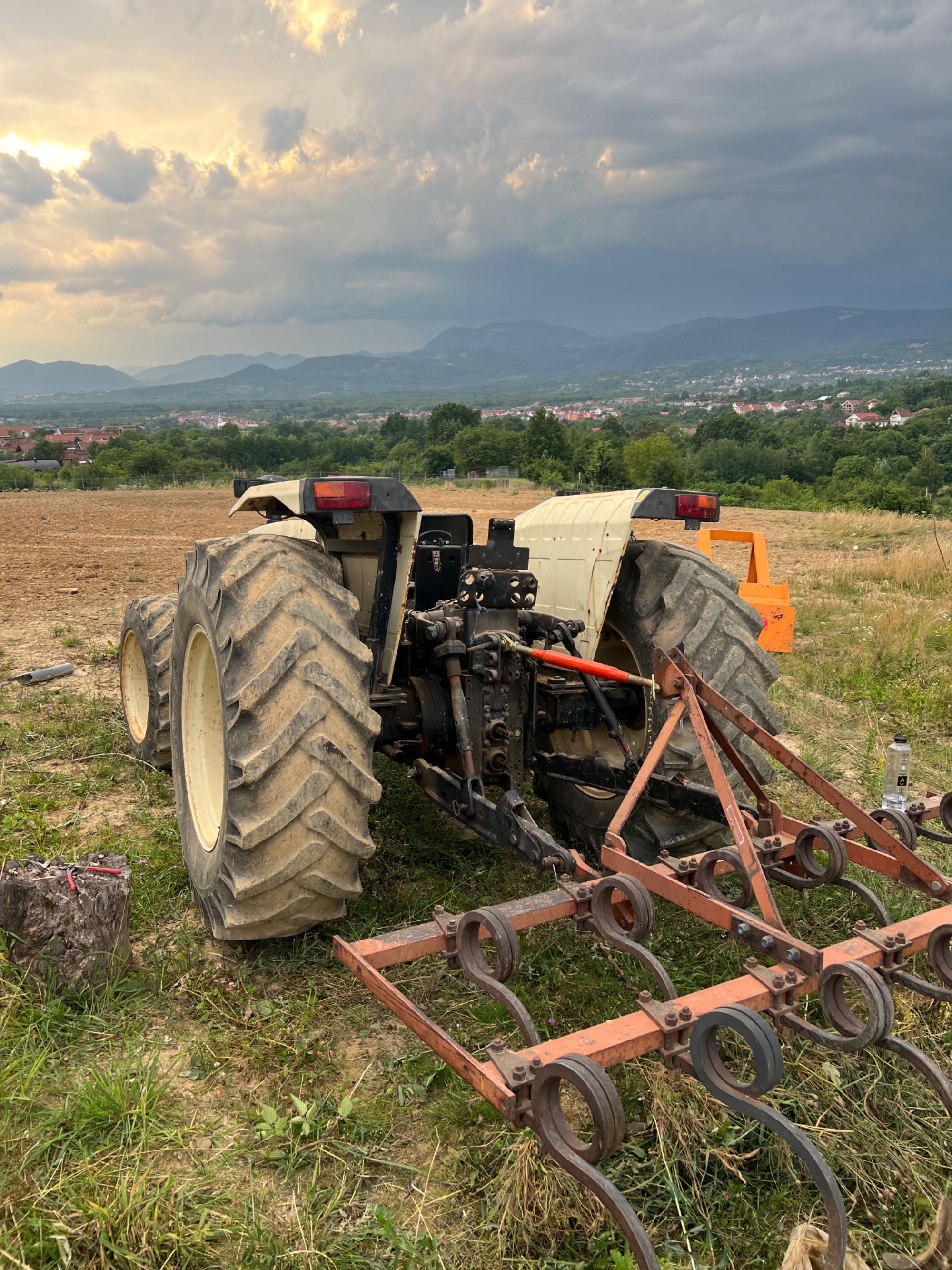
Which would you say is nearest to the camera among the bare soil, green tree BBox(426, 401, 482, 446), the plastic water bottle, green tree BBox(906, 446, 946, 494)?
the plastic water bottle

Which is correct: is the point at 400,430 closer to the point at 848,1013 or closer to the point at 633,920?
the point at 633,920

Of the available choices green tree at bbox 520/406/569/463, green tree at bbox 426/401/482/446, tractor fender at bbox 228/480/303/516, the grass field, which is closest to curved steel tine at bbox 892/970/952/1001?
the grass field

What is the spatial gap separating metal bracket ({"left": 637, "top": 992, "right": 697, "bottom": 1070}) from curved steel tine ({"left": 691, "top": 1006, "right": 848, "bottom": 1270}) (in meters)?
0.04

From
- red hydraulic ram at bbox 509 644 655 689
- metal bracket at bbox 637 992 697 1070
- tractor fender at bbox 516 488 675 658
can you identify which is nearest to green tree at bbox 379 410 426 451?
tractor fender at bbox 516 488 675 658

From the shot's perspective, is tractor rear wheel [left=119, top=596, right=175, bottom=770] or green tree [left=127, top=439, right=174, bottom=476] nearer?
tractor rear wheel [left=119, top=596, right=175, bottom=770]

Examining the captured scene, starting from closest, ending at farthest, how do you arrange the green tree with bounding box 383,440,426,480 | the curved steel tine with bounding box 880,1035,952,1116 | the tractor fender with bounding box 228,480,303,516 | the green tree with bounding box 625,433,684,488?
the curved steel tine with bounding box 880,1035,952,1116, the tractor fender with bounding box 228,480,303,516, the green tree with bounding box 383,440,426,480, the green tree with bounding box 625,433,684,488

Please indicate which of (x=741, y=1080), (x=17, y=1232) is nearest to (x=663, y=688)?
(x=741, y=1080)

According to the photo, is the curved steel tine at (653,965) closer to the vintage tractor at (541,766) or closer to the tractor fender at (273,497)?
the vintage tractor at (541,766)

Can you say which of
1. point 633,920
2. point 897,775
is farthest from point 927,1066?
point 897,775

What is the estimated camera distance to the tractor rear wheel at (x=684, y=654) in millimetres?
4102

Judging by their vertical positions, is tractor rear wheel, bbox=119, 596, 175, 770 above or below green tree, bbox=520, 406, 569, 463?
above

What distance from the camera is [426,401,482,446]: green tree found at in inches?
2901

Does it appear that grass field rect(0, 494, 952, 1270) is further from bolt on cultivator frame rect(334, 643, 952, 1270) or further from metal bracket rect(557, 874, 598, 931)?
metal bracket rect(557, 874, 598, 931)

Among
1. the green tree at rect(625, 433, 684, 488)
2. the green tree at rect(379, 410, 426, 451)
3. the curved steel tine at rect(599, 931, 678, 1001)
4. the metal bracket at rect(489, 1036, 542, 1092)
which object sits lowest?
the green tree at rect(625, 433, 684, 488)
